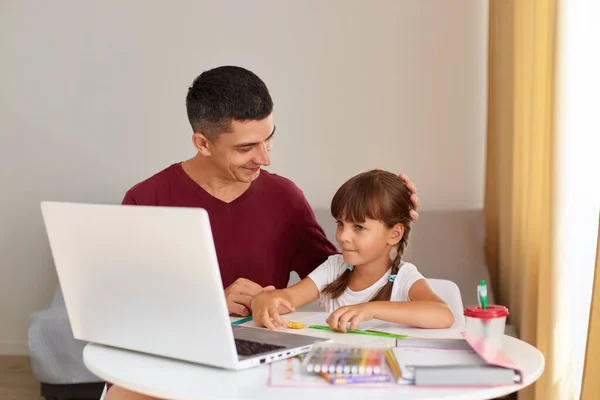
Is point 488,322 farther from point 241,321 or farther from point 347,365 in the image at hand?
→ point 241,321

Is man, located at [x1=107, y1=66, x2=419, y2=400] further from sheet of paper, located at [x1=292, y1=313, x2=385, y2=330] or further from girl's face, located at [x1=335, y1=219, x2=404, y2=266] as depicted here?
sheet of paper, located at [x1=292, y1=313, x2=385, y2=330]

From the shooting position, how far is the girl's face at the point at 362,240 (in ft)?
6.00

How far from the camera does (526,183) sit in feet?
8.80

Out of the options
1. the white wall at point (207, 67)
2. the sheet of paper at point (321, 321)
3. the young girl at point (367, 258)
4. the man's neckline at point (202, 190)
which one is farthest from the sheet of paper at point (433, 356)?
the white wall at point (207, 67)

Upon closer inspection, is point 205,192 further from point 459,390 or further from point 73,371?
point 73,371

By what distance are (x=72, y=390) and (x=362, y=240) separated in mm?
1790

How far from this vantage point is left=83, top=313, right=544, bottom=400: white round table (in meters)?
1.12

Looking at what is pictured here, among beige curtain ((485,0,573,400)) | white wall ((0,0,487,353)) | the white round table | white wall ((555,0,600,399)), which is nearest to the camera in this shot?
the white round table

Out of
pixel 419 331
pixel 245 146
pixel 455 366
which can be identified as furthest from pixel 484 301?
pixel 245 146

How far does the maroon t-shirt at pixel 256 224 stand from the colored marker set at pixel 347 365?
0.83 meters

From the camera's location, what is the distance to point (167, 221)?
3.78ft

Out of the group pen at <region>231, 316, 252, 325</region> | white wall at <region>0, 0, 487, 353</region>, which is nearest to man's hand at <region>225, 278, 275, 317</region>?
pen at <region>231, 316, 252, 325</region>

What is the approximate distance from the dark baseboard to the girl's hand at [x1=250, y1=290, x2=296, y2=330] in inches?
65.3

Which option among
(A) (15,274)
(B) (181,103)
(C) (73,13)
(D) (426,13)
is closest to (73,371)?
(A) (15,274)
